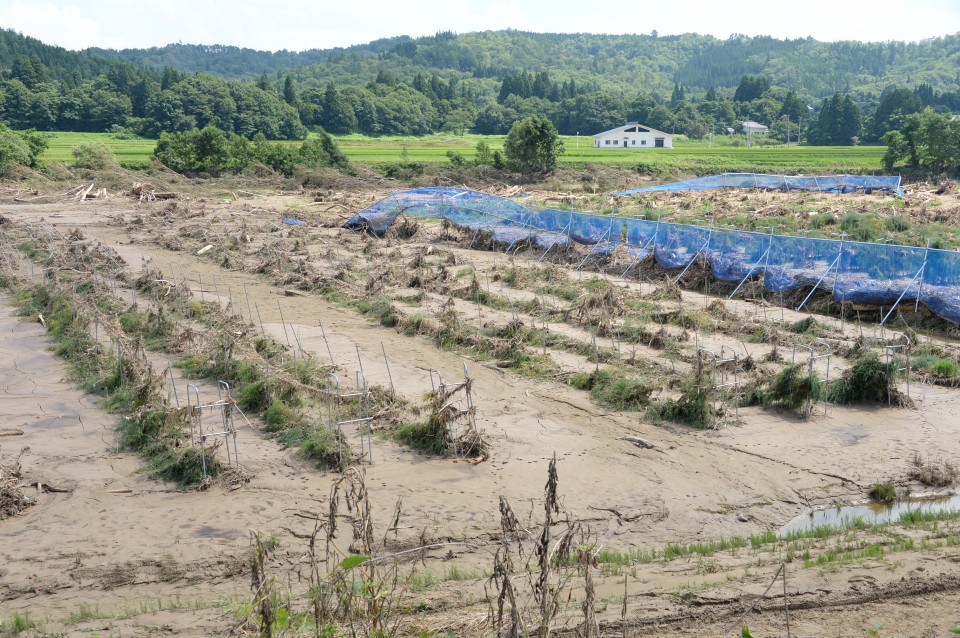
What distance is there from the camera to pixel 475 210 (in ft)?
92.9

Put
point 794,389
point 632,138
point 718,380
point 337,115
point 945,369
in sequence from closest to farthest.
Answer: point 794,389 < point 718,380 < point 945,369 < point 337,115 < point 632,138

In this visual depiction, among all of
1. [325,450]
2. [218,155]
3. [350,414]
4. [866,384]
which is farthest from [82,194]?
[866,384]

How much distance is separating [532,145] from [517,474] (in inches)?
1615

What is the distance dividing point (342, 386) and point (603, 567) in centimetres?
646

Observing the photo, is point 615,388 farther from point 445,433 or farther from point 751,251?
point 751,251

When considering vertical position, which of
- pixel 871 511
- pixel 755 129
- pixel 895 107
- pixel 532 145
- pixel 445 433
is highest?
pixel 895 107

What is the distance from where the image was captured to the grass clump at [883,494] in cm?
952

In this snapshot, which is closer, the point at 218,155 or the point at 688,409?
the point at 688,409

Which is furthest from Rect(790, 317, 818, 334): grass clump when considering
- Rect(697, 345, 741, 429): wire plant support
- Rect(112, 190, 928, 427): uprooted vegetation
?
Rect(697, 345, 741, 429): wire plant support

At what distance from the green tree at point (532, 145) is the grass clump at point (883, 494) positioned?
4099cm

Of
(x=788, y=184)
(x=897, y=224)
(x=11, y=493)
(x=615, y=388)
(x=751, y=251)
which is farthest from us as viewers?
(x=788, y=184)

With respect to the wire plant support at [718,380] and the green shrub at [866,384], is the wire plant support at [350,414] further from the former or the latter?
the green shrub at [866,384]

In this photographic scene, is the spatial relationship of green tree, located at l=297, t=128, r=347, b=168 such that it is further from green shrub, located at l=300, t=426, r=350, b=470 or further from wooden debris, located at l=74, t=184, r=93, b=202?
green shrub, located at l=300, t=426, r=350, b=470

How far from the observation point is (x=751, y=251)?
1992cm
